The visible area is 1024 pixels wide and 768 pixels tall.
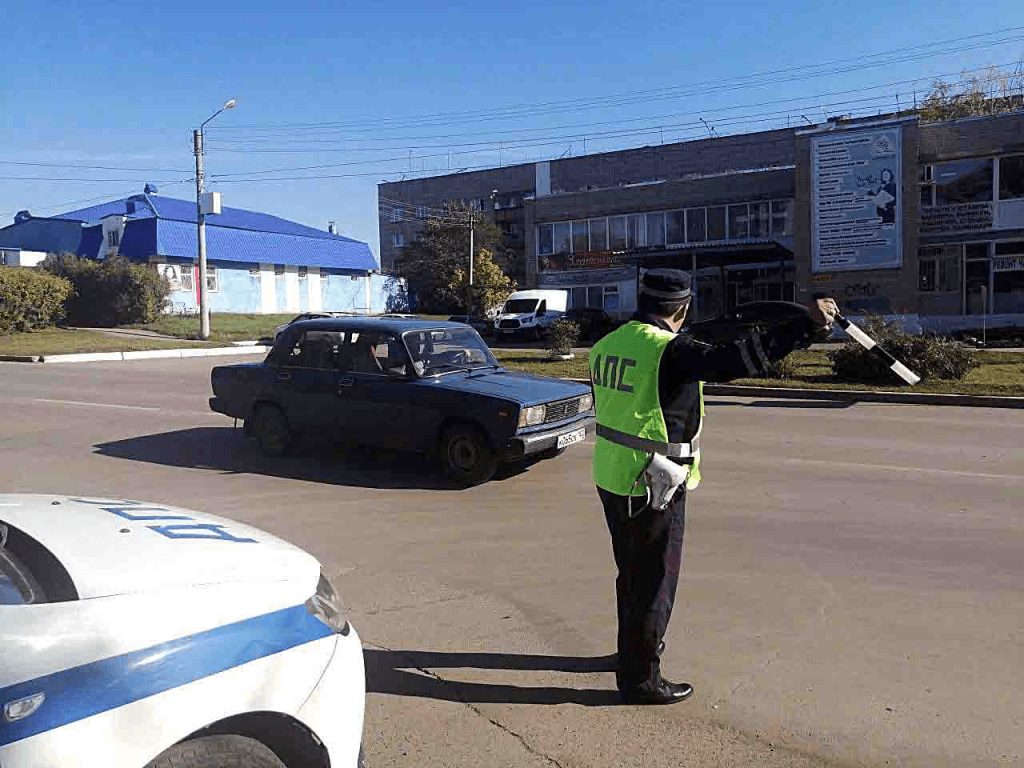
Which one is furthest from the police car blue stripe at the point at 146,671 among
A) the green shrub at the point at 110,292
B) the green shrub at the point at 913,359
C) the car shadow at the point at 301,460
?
the green shrub at the point at 110,292

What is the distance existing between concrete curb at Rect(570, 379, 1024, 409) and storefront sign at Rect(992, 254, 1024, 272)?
23294 mm

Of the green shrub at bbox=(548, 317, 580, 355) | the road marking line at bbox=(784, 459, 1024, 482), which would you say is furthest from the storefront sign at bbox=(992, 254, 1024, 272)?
the road marking line at bbox=(784, 459, 1024, 482)

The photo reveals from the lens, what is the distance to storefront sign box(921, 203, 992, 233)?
114 feet

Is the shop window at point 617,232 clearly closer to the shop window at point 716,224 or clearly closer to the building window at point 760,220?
the shop window at point 716,224

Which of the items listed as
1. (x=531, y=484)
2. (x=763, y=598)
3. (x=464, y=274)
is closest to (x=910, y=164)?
(x=464, y=274)

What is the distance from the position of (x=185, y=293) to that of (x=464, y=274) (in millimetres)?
15322

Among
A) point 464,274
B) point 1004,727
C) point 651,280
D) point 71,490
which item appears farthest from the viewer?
point 464,274

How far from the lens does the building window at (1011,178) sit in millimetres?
34000

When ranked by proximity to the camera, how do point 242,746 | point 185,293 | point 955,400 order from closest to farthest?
point 242,746 < point 955,400 < point 185,293

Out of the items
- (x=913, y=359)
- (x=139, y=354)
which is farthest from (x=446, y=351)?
(x=139, y=354)

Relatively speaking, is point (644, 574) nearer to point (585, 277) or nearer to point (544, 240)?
point (585, 277)

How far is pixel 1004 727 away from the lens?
363 cm

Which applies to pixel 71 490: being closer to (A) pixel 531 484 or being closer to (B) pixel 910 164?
(A) pixel 531 484

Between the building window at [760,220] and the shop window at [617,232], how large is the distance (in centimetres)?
657
